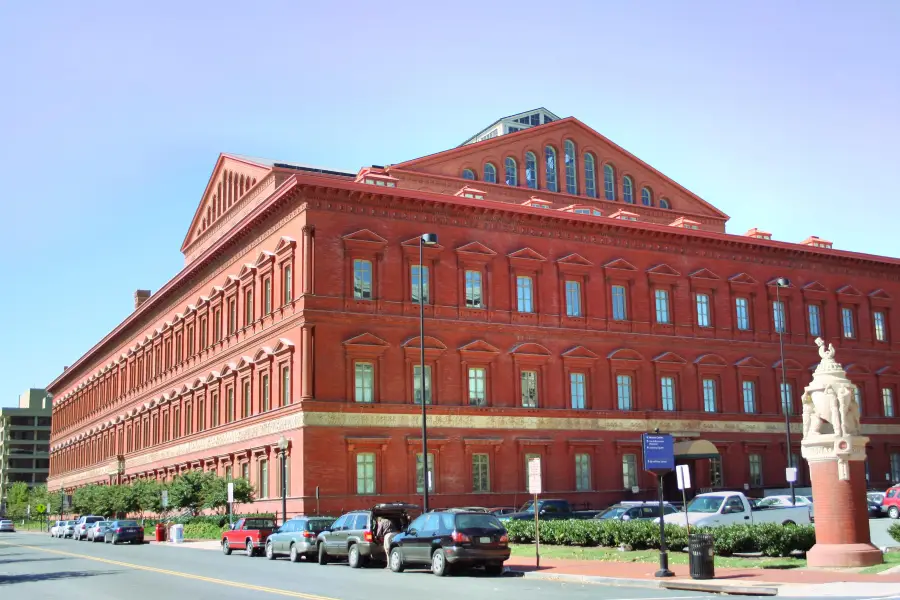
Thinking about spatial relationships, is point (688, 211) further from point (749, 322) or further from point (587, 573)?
point (587, 573)

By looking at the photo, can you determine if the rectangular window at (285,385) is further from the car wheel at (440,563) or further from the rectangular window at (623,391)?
the car wheel at (440,563)

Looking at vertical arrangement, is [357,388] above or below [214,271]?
below

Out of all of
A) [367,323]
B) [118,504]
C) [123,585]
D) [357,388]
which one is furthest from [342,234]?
[118,504]

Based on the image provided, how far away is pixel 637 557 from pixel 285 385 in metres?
25.3

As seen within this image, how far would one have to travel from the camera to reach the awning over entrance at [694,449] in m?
54.8

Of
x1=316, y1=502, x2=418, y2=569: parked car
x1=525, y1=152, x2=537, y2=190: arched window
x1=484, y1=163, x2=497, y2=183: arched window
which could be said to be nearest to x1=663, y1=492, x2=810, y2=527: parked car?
x1=316, y1=502, x2=418, y2=569: parked car

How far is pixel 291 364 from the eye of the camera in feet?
160

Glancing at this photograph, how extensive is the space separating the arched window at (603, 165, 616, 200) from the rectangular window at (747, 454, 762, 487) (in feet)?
59.6

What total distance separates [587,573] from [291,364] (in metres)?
26.6

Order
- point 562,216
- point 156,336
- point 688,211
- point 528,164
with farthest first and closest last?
1. point 156,336
2. point 688,211
3. point 528,164
4. point 562,216

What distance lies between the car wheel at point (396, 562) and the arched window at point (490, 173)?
3410 centimetres

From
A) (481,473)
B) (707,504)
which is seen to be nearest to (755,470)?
(481,473)

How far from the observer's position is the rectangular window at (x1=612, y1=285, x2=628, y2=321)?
186 feet

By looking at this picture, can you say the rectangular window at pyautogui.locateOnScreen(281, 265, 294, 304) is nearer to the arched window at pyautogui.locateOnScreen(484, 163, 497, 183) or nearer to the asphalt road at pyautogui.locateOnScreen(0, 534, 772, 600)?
the arched window at pyautogui.locateOnScreen(484, 163, 497, 183)
